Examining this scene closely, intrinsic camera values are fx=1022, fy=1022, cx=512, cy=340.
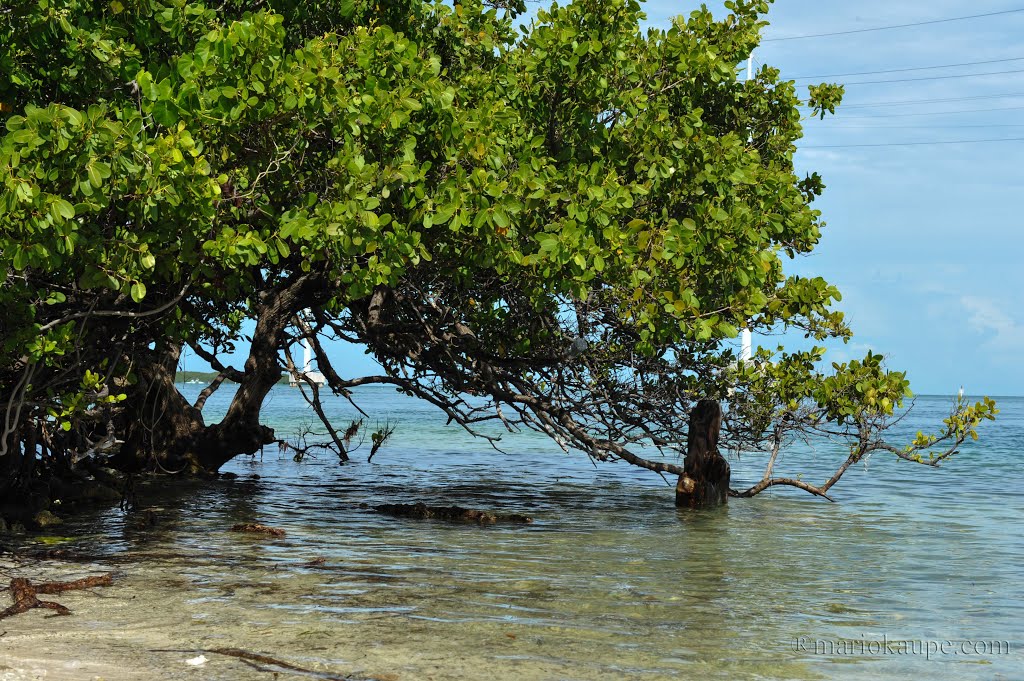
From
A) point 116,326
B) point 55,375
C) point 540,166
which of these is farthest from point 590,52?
point 55,375

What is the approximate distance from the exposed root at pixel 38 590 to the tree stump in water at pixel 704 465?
817 centimetres

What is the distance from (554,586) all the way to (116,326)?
521cm

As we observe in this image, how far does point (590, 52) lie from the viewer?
1045 cm

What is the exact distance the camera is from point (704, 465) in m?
14.8

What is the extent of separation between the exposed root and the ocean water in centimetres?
13

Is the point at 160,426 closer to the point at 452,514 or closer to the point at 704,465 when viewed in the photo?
the point at 452,514

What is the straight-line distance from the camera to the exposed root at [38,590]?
7.12m

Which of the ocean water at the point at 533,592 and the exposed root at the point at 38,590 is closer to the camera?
the ocean water at the point at 533,592

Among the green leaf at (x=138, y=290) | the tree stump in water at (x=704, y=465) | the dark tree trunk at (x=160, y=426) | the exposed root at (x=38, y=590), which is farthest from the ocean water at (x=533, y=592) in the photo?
the green leaf at (x=138, y=290)

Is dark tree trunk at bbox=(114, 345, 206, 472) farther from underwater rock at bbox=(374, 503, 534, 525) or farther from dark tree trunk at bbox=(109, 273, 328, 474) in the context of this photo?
underwater rock at bbox=(374, 503, 534, 525)

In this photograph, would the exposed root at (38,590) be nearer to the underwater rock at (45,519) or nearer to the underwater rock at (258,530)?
the underwater rock at (258,530)

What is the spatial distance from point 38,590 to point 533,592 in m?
3.87

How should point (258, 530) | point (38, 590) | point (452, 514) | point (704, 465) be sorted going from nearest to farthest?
point (38, 590) → point (258, 530) → point (452, 514) → point (704, 465)

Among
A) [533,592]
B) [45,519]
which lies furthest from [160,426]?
[533,592]
